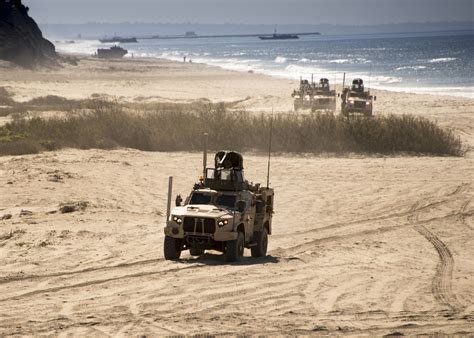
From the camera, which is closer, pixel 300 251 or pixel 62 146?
pixel 300 251

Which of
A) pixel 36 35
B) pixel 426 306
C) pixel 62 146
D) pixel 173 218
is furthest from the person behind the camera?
pixel 36 35

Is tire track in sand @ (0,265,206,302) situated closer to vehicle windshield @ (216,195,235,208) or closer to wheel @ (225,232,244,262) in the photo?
wheel @ (225,232,244,262)

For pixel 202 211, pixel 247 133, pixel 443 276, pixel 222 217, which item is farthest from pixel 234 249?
pixel 247 133

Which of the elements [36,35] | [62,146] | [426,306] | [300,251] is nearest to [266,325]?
[426,306]

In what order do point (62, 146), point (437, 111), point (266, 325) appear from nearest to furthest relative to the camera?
point (266, 325)
point (62, 146)
point (437, 111)

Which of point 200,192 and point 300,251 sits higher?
point 200,192

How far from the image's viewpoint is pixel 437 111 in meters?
52.3

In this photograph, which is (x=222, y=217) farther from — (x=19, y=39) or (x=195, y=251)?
(x=19, y=39)

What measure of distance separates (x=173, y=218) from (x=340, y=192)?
1138cm

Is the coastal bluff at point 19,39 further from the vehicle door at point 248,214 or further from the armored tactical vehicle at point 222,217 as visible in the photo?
the vehicle door at point 248,214

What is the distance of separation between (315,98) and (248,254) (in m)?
35.3

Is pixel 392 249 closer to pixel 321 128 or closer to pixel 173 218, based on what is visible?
pixel 173 218

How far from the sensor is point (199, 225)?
16.3 meters

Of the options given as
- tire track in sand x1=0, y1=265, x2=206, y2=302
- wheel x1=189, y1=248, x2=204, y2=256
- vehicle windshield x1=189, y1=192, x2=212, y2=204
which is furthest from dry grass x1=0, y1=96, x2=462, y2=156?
tire track in sand x1=0, y1=265, x2=206, y2=302
